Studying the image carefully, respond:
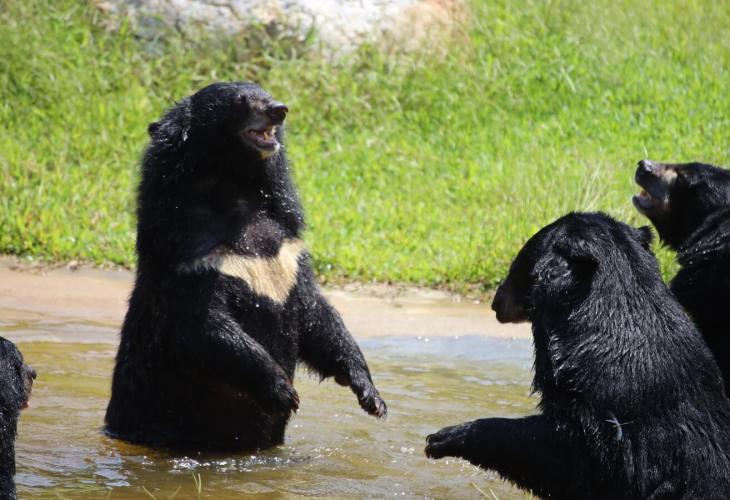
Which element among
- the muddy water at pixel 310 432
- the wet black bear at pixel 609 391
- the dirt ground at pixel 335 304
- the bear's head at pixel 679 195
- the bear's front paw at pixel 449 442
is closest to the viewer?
the wet black bear at pixel 609 391

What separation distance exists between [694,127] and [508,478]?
23.6 ft

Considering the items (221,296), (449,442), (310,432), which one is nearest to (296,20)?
(310,432)

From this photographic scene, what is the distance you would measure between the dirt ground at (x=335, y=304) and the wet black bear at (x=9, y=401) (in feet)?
9.53

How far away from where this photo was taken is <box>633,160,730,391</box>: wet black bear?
5.04 m

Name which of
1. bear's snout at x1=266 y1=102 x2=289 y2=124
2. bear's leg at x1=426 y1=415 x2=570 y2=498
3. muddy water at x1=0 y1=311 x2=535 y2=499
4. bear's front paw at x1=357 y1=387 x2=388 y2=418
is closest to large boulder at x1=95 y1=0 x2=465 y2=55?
muddy water at x1=0 y1=311 x2=535 y2=499

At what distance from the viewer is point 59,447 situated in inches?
215

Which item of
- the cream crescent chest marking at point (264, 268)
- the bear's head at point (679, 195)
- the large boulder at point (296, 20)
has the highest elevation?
the large boulder at point (296, 20)

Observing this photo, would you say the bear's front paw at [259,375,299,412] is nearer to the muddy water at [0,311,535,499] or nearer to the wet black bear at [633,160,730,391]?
the muddy water at [0,311,535,499]

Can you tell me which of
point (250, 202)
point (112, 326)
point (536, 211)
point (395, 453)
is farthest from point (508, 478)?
point (536, 211)

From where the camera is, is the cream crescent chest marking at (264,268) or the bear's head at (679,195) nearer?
the cream crescent chest marking at (264,268)

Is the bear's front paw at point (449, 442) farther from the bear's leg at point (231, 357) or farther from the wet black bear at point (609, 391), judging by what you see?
the bear's leg at point (231, 357)

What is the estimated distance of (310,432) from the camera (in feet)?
19.5

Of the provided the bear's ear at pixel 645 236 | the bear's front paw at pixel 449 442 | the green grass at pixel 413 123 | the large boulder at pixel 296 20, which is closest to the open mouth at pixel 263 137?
the bear's front paw at pixel 449 442

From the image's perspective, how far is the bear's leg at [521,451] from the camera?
423 cm
